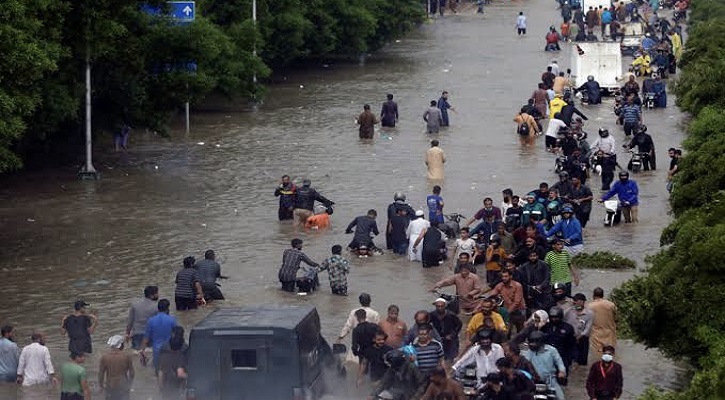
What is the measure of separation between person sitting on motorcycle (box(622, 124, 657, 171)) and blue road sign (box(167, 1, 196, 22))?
9.30 metres

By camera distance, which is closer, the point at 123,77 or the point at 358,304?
the point at 358,304

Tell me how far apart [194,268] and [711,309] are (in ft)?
31.2

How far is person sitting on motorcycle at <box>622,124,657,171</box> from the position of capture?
33.9 meters

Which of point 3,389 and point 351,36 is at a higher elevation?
point 351,36

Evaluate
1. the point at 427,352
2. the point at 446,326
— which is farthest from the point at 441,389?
the point at 446,326

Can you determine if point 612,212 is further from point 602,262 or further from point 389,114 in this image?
point 389,114

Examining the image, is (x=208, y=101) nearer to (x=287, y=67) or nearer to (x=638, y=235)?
(x=287, y=67)

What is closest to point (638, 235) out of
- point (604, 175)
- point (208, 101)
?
point (604, 175)

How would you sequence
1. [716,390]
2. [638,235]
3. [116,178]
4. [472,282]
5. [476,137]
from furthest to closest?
[476,137], [116,178], [638,235], [472,282], [716,390]

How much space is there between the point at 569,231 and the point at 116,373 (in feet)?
28.6

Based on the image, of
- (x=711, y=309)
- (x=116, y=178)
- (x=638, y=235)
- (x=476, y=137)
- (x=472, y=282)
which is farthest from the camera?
(x=476, y=137)

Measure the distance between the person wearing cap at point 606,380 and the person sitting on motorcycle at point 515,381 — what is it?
1.10m

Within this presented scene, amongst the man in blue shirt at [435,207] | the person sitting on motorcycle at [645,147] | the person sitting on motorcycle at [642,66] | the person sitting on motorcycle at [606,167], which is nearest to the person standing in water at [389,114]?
the person sitting on motorcycle at [645,147]

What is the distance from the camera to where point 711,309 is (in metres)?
15.2
